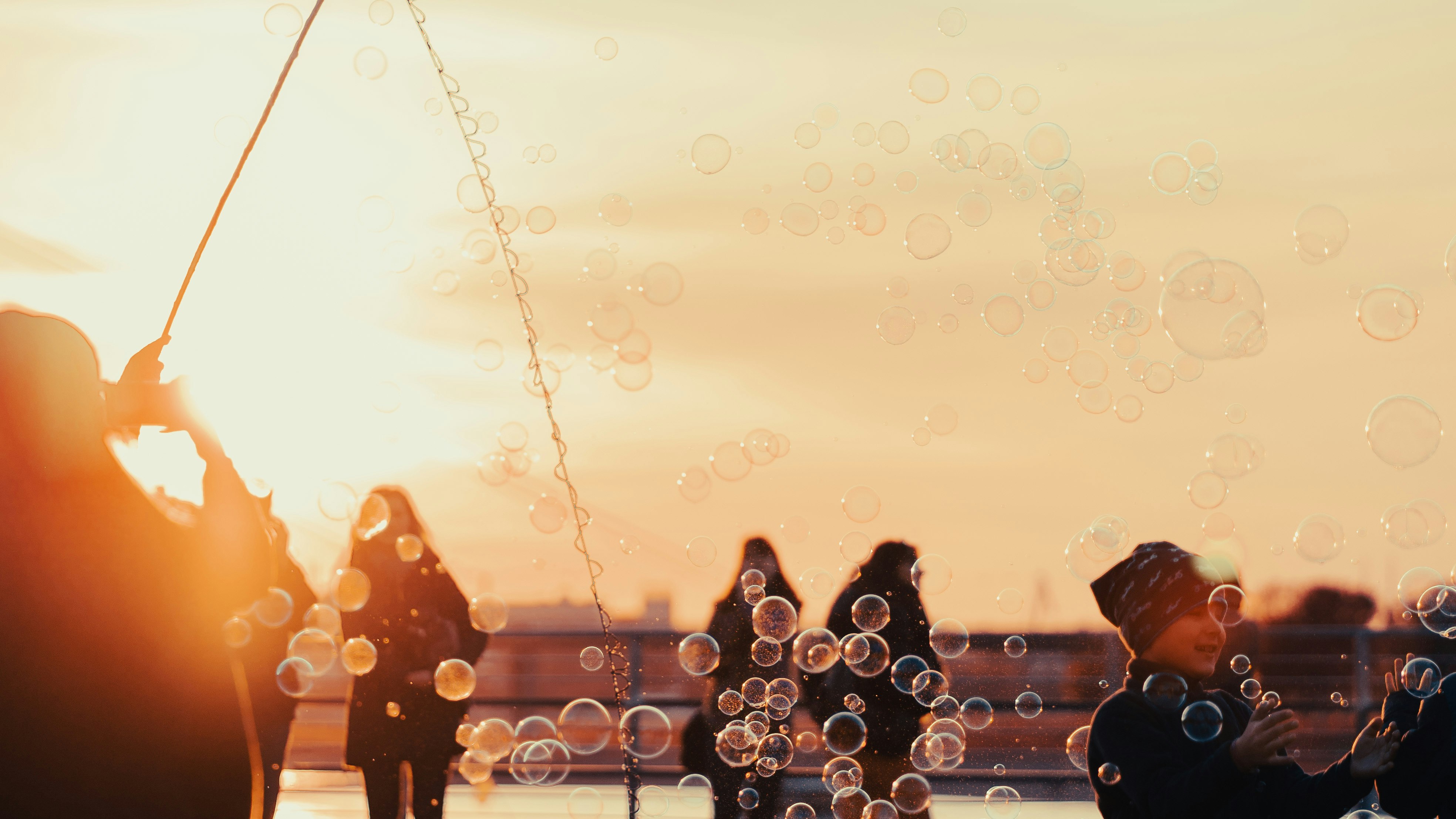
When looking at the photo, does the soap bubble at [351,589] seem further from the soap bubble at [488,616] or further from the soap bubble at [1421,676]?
the soap bubble at [1421,676]

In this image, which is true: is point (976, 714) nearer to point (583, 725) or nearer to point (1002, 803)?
point (1002, 803)

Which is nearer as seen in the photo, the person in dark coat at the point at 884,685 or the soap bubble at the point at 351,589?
the soap bubble at the point at 351,589

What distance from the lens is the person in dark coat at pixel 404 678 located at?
487 centimetres

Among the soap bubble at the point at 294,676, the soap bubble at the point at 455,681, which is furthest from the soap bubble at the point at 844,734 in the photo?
the soap bubble at the point at 294,676

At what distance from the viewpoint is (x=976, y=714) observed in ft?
17.9

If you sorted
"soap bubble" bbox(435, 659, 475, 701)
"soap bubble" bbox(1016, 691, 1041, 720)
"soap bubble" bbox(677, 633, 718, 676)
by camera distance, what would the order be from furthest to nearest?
"soap bubble" bbox(1016, 691, 1041, 720) → "soap bubble" bbox(677, 633, 718, 676) → "soap bubble" bbox(435, 659, 475, 701)

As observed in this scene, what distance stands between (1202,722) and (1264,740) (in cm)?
44

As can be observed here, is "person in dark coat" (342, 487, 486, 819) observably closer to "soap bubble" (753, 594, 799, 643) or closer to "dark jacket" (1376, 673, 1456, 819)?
"soap bubble" (753, 594, 799, 643)

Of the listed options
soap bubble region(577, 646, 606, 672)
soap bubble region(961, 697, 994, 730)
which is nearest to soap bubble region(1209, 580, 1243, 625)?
soap bubble region(961, 697, 994, 730)

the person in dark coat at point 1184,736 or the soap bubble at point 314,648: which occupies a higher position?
the person in dark coat at point 1184,736

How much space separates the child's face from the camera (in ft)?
9.55

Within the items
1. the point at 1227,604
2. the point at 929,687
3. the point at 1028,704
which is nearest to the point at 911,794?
the point at 929,687

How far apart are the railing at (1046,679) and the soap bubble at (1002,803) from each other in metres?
1.81

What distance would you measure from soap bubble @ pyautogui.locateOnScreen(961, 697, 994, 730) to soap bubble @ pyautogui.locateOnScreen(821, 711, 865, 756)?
496mm
